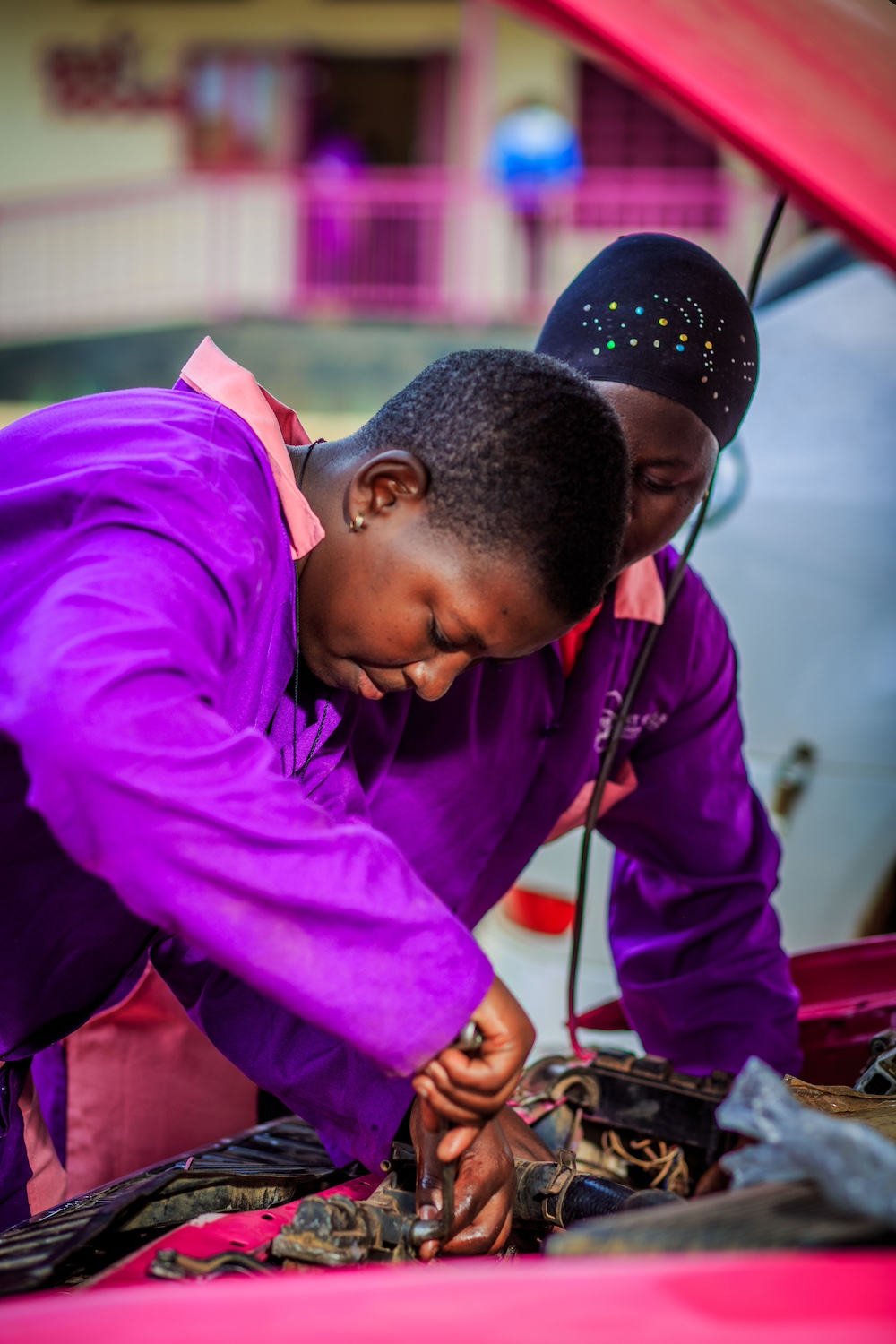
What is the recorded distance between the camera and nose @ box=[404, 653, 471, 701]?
51.8 inches

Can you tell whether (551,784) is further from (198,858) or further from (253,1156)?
(198,858)

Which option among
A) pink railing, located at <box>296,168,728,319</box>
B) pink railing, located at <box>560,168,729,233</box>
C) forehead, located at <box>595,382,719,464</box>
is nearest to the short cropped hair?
forehead, located at <box>595,382,719,464</box>

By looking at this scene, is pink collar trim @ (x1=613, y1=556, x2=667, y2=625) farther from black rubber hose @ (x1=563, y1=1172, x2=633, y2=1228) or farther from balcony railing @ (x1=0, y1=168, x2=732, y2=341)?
balcony railing @ (x1=0, y1=168, x2=732, y2=341)

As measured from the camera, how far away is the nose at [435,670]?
1315 millimetres

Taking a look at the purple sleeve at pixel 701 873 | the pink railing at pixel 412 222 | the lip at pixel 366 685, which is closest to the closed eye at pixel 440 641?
the lip at pixel 366 685

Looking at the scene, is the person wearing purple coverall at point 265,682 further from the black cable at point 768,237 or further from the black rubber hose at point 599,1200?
the black cable at point 768,237

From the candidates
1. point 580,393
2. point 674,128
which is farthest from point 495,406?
point 674,128

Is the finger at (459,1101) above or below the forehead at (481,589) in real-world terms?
below

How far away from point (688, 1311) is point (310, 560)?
880 millimetres

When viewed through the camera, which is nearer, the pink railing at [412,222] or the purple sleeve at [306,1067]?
the purple sleeve at [306,1067]

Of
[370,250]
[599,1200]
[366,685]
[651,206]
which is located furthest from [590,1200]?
[370,250]

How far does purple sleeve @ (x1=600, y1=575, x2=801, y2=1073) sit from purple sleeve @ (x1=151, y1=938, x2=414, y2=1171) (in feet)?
2.44

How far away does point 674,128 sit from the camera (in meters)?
11.7

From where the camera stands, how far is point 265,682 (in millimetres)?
1385
